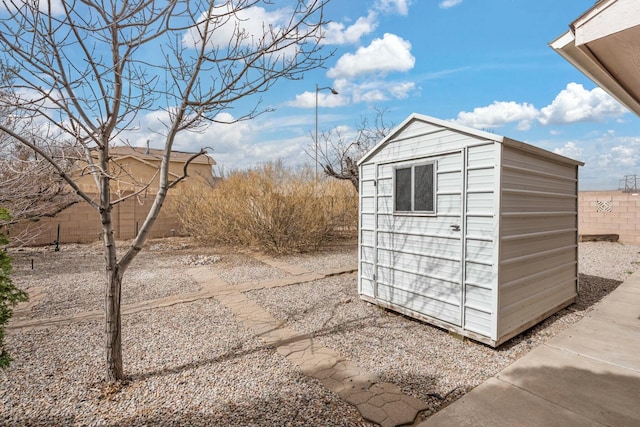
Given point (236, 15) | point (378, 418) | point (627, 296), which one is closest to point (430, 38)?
point (236, 15)

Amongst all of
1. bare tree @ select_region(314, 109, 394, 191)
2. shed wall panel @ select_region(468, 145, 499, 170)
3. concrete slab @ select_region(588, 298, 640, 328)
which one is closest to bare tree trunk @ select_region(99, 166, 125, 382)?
shed wall panel @ select_region(468, 145, 499, 170)

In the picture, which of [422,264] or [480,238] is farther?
[422,264]

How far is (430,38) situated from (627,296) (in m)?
5.29

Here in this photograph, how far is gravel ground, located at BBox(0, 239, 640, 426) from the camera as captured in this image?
2.24m

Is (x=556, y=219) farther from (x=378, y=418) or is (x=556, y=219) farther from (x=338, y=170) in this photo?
(x=338, y=170)

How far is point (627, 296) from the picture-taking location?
489 centimetres

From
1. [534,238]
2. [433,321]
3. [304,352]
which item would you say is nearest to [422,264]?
[433,321]

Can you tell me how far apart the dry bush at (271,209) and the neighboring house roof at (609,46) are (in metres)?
6.78

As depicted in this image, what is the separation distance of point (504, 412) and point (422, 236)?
79.2 inches

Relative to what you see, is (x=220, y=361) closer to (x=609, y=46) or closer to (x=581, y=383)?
(x=581, y=383)

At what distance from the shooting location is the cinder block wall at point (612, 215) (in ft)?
35.0

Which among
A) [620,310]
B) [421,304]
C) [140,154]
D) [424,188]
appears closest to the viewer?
[140,154]

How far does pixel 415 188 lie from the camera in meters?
3.97

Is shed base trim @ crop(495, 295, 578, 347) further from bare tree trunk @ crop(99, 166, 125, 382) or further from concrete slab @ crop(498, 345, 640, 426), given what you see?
bare tree trunk @ crop(99, 166, 125, 382)
